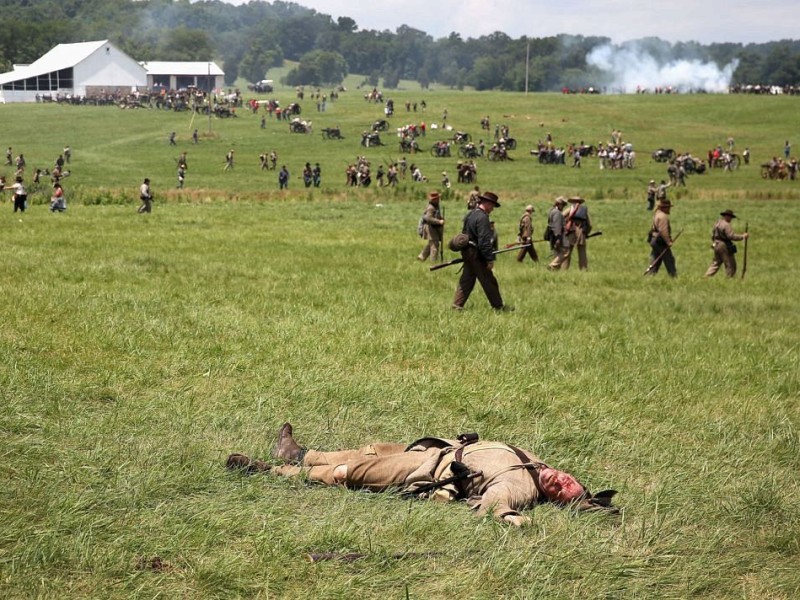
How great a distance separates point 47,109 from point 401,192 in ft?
169

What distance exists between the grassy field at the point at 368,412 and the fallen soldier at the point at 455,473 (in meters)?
0.16

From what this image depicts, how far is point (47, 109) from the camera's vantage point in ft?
289

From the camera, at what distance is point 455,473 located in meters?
6.53

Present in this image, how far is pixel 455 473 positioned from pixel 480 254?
7758mm

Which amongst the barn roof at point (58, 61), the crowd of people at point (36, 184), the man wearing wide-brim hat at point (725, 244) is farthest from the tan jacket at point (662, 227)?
the barn roof at point (58, 61)

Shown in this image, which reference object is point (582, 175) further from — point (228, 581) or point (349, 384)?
point (228, 581)

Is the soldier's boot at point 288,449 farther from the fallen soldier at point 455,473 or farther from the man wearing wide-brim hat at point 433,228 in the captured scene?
the man wearing wide-brim hat at point 433,228

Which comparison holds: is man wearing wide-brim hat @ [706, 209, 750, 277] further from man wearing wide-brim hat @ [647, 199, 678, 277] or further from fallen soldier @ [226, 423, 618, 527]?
fallen soldier @ [226, 423, 618, 527]

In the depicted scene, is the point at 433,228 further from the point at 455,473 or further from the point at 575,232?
the point at 455,473

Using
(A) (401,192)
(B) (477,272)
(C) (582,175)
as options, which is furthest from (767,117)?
(B) (477,272)

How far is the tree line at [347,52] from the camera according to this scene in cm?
13788

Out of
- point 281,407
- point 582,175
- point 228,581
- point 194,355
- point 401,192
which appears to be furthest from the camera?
point 582,175

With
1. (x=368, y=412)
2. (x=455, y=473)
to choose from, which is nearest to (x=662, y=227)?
(x=368, y=412)

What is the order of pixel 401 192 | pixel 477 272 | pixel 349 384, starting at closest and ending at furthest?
1. pixel 349 384
2. pixel 477 272
3. pixel 401 192
